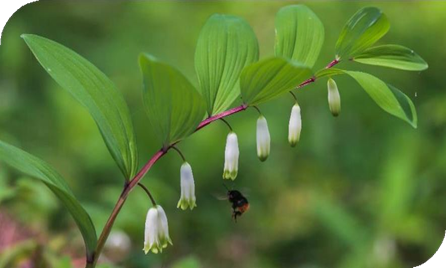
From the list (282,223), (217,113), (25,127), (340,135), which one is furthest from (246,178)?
(217,113)

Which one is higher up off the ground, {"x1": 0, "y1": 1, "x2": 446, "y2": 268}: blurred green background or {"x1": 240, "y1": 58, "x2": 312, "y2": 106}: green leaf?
{"x1": 240, "y1": 58, "x2": 312, "y2": 106}: green leaf

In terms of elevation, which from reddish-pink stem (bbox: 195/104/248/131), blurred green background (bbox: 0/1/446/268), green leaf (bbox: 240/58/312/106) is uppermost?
green leaf (bbox: 240/58/312/106)

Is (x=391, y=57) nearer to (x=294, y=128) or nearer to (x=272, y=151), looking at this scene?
(x=294, y=128)

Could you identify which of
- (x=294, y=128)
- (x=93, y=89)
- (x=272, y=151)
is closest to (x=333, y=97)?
(x=294, y=128)

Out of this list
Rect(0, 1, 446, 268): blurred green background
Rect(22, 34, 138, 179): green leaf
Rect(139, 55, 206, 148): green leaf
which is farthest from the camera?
Rect(0, 1, 446, 268): blurred green background

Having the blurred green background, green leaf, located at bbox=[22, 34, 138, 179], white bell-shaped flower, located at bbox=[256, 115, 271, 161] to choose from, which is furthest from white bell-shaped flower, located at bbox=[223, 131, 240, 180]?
the blurred green background

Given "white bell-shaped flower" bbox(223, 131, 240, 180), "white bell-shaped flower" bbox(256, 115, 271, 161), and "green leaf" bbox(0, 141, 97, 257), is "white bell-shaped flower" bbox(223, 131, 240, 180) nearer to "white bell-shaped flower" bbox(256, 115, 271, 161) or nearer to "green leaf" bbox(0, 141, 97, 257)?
"white bell-shaped flower" bbox(256, 115, 271, 161)
